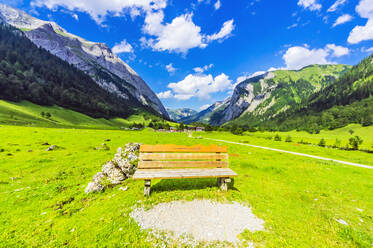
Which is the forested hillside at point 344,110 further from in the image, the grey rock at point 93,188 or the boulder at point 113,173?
the grey rock at point 93,188

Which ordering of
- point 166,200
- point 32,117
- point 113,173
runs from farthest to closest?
point 32,117 < point 113,173 < point 166,200

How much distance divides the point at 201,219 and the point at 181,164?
3.37 m

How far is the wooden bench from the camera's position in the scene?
8.16m

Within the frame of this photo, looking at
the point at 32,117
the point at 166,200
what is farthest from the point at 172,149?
the point at 32,117

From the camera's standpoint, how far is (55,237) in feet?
16.7

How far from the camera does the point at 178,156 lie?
893 centimetres

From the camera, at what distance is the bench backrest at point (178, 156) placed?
8.48 metres

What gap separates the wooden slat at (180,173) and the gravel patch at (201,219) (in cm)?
135

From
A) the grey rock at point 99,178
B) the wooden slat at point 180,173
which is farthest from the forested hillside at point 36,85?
the wooden slat at point 180,173

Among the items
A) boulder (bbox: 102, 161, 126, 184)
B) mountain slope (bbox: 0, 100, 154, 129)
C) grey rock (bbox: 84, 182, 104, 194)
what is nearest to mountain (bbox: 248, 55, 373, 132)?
boulder (bbox: 102, 161, 126, 184)

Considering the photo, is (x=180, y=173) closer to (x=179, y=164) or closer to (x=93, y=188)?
(x=179, y=164)

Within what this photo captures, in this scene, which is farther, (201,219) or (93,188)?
(93,188)

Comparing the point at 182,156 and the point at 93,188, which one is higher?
the point at 182,156

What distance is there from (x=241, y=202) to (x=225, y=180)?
1.40m
